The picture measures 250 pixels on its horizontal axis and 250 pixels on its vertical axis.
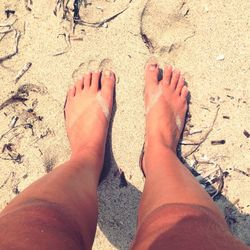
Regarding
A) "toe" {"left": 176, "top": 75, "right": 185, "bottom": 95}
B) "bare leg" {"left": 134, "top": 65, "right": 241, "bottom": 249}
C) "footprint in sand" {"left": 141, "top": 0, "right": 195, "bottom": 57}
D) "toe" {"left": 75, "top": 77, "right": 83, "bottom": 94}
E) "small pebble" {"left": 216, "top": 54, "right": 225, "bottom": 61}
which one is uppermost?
"footprint in sand" {"left": 141, "top": 0, "right": 195, "bottom": 57}

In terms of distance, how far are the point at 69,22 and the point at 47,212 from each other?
1.04 meters

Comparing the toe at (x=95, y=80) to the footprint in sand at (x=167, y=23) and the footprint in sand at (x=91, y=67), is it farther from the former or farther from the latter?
the footprint in sand at (x=167, y=23)

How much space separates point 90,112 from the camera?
2.23m

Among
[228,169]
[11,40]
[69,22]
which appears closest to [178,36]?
[69,22]

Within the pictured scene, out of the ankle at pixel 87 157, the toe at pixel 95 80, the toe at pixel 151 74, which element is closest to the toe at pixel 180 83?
the toe at pixel 151 74

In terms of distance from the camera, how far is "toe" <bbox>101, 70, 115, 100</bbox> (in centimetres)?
212

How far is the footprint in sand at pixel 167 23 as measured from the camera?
2066mm

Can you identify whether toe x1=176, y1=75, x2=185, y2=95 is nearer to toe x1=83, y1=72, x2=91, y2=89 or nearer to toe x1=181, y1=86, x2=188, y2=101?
toe x1=181, y1=86, x2=188, y2=101

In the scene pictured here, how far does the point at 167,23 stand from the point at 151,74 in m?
0.25

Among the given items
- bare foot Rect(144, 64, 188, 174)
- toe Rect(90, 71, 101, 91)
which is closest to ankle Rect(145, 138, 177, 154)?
bare foot Rect(144, 64, 188, 174)

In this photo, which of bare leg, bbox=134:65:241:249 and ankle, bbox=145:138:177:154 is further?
ankle, bbox=145:138:177:154

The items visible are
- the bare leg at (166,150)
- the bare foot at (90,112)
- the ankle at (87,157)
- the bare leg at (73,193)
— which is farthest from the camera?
the bare foot at (90,112)

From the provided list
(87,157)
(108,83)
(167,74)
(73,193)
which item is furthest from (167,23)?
(73,193)

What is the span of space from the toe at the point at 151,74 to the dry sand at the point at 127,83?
4 cm
